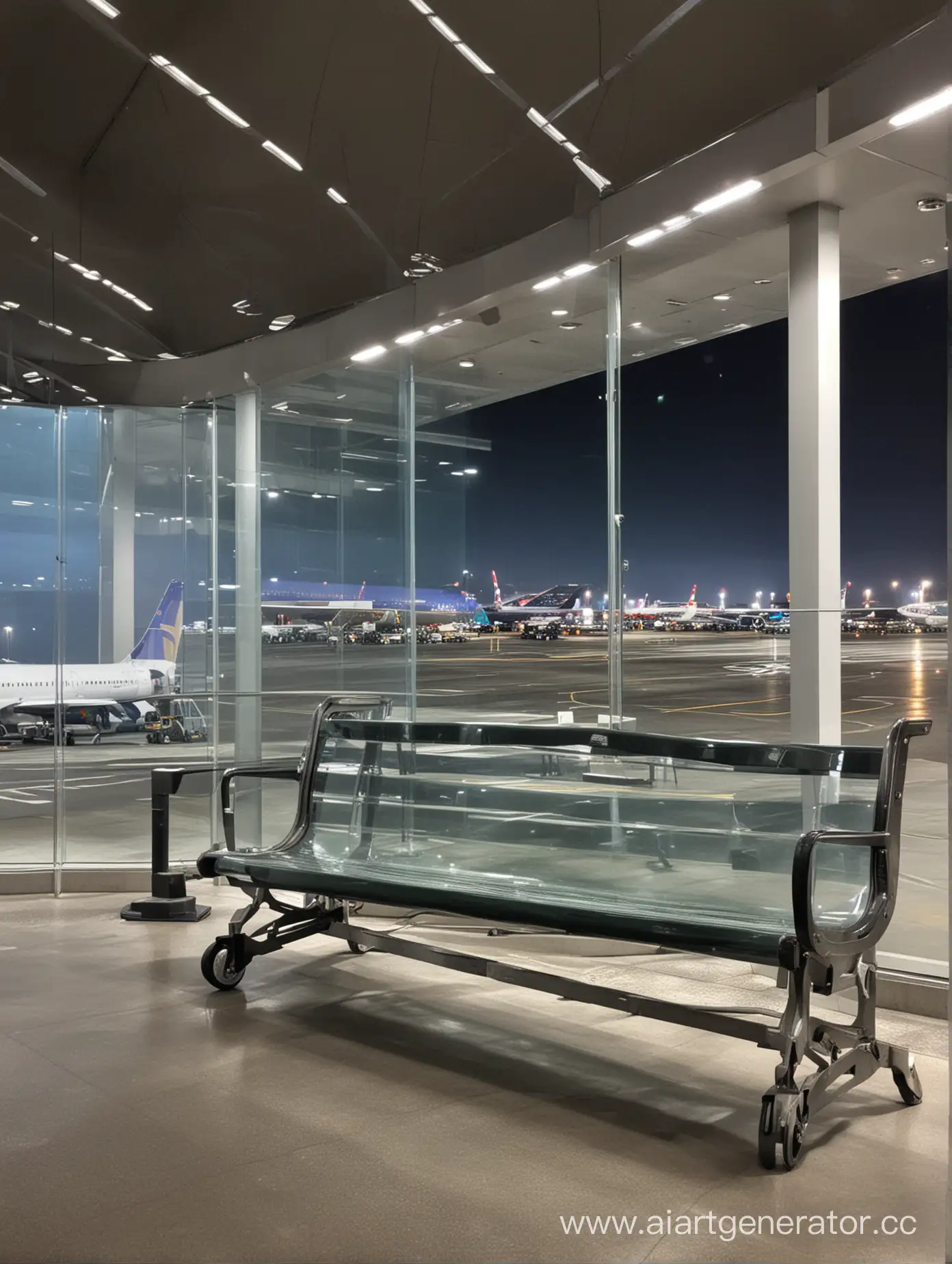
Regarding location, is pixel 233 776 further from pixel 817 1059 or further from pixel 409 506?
pixel 817 1059

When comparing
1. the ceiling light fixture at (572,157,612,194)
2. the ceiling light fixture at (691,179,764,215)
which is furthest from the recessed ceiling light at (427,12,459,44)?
the ceiling light fixture at (691,179,764,215)

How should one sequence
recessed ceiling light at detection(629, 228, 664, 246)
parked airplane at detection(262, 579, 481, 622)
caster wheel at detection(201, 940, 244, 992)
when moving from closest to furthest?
caster wheel at detection(201, 940, 244, 992), recessed ceiling light at detection(629, 228, 664, 246), parked airplane at detection(262, 579, 481, 622)

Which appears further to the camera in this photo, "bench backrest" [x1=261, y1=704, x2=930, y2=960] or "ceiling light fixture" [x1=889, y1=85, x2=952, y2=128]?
"ceiling light fixture" [x1=889, y1=85, x2=952, y2=128]

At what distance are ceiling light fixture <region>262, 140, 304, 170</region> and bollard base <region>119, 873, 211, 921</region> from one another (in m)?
3.71

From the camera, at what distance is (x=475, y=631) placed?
19.2 feet

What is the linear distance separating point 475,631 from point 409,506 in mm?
795

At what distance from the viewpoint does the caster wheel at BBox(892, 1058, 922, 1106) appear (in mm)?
3119

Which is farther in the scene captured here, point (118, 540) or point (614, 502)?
point (118, 540)

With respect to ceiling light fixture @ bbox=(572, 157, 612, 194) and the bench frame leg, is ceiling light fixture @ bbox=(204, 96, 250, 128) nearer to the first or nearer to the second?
ceiling light fixture @ bbox=(572, 157, 612, 194)

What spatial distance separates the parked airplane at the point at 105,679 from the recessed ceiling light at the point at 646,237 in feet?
10.9

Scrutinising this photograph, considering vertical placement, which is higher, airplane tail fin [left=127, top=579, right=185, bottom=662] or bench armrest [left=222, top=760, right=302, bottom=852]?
airplane tail fin [left=127, top=579, right=185, bottom=662]

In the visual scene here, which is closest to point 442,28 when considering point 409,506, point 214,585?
point 409,506

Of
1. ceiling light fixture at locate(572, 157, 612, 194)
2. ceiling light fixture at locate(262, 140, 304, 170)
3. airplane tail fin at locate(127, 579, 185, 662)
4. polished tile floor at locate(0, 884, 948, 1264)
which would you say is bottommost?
polished tile floor at locate(0, 884, 948, 1264)

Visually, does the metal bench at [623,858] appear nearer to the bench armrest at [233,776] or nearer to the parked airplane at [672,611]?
the bench armrest at [233,776]
